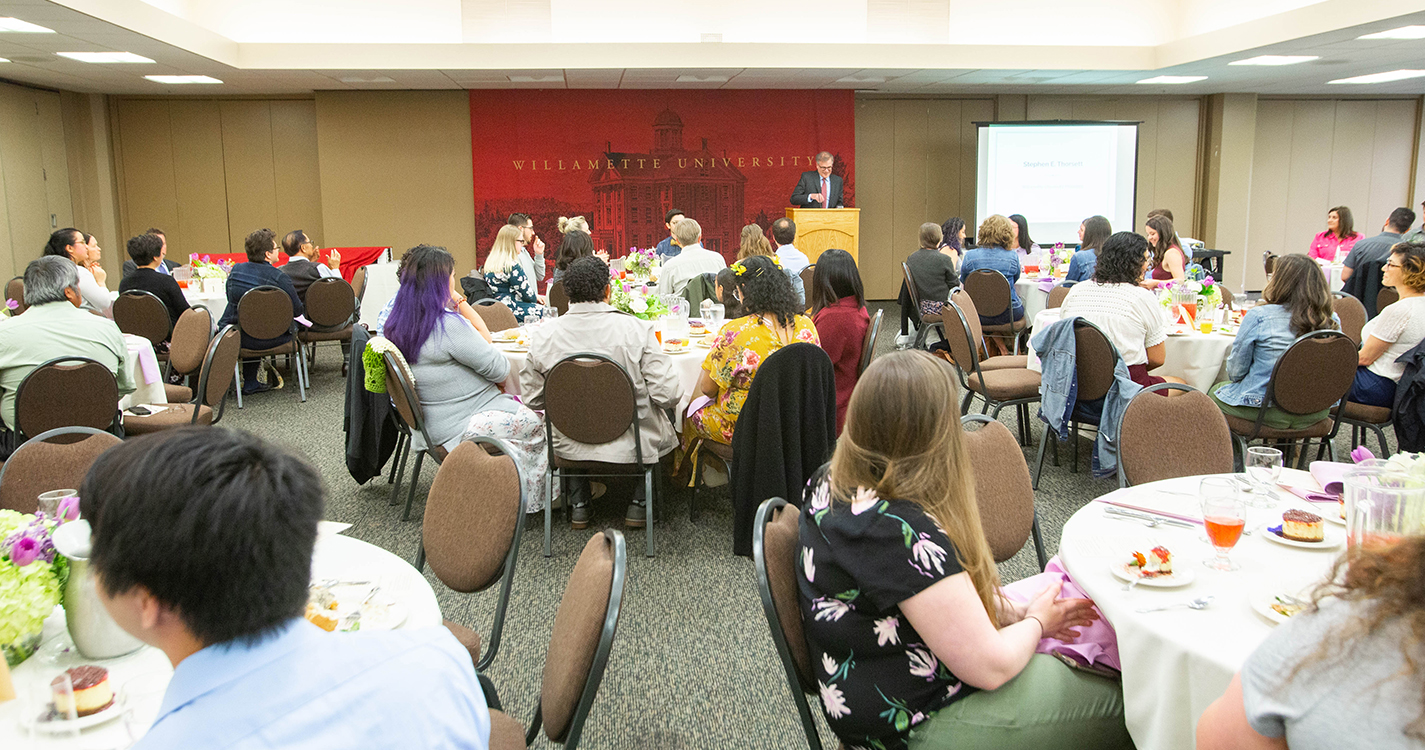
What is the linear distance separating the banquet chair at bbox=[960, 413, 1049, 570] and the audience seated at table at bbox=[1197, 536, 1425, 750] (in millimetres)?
1507

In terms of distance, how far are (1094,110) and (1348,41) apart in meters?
4.26

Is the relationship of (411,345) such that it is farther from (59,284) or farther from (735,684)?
(735,684)

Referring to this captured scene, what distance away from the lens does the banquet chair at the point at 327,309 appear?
24.9 ft

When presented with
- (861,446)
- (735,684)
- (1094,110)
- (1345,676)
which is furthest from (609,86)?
(1345,676)

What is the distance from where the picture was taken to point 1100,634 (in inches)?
77.6

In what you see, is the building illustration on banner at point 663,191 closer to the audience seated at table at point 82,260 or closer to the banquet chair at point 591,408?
the audience seated at table at point 82,260

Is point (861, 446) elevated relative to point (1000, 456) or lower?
elevated

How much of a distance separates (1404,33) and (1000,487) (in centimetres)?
864

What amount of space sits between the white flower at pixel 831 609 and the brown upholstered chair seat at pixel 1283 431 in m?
3.23

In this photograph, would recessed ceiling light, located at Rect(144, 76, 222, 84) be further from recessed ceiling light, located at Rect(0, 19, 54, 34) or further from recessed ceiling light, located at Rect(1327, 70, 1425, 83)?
recessed ceiling light, located at Rect(1327, 70, 1425, 83)

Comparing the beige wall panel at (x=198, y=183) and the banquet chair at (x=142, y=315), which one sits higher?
the beige wall panel at (x=198, y=183)

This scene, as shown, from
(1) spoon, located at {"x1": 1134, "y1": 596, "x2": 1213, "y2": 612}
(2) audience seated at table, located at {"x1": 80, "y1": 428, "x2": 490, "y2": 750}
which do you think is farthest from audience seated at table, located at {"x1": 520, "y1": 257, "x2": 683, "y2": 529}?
(2) audience seated at table, located at {"x1": 80, "y1": 428, "x2": 490, "y2": 750}

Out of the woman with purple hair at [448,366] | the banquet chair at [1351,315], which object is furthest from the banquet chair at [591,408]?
the banquet chair at [1351,315]

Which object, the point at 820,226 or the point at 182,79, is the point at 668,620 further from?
the point at 182,79
